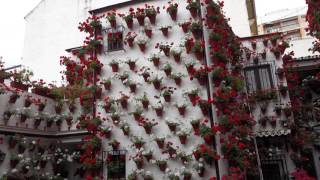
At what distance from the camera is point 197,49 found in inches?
458

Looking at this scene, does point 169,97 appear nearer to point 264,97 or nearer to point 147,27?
point 147,27

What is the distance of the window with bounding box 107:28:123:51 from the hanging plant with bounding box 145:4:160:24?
4.50 feet

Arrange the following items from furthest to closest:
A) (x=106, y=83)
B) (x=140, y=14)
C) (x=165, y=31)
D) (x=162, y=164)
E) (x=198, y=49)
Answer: (x=140, y=14), (x=106, y=83), (x=165, y=31), (x=198, y=49), (x=162, y=164)

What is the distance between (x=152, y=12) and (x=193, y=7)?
1661mm

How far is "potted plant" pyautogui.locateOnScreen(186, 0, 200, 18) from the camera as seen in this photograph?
40.0 feet

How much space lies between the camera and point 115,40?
13016 millimetres

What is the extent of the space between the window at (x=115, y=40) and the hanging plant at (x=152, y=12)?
4.50ft

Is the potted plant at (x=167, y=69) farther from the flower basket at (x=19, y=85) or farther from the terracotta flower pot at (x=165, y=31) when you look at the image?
the flower basket at (x=19, y=85)

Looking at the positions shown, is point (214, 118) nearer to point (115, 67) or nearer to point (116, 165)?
point (116, 165)

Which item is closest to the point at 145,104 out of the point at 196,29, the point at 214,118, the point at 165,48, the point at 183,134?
the point at 183,134

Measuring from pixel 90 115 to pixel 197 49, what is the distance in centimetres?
506

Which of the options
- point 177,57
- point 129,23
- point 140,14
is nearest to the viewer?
point 177,57

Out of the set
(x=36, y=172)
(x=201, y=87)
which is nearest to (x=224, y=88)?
(x=201, y=87)

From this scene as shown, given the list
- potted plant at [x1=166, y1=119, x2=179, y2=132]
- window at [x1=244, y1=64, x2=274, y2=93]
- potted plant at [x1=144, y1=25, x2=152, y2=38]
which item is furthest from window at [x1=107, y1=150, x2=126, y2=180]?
window at [x1=244, y1=64, x2=274, y2=93]
